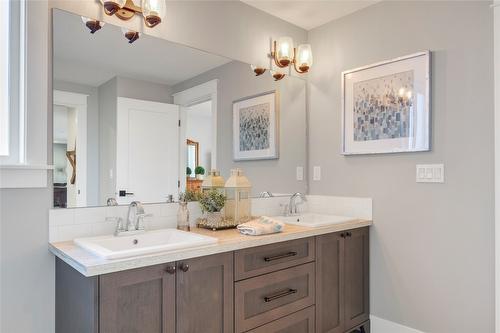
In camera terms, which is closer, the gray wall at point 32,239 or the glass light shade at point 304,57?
the gray wall at point 32,239

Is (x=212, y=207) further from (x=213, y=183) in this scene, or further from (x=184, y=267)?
(x=184, y=267)

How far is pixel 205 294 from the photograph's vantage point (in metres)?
1.57

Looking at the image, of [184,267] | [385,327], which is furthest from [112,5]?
[385,327]

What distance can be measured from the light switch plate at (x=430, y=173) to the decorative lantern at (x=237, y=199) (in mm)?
1109

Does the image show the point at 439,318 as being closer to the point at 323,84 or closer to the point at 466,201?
the point at 466,201

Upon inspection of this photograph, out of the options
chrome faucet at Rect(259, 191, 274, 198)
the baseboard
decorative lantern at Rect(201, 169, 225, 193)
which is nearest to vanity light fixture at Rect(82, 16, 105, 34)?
decorative lantern at Rect(201, 169, 225, 193)

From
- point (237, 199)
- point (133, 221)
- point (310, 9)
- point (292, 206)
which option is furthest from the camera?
point (292, 206)

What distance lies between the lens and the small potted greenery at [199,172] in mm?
2246

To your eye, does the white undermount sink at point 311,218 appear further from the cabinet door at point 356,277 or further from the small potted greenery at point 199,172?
the small potted greenery at point 199,172

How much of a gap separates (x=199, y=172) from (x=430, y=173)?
1.47 metres

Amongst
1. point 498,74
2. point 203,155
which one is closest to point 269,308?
point 203,155

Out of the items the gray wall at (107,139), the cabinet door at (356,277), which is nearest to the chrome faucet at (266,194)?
the cabinet door at (356,277)

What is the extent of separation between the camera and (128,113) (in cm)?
199

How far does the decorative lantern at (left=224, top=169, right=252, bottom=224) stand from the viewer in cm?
223
